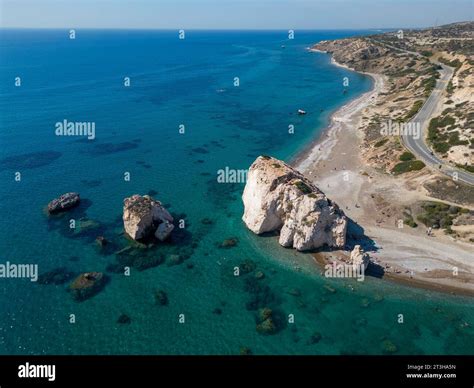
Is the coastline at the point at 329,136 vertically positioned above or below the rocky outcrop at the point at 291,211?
above

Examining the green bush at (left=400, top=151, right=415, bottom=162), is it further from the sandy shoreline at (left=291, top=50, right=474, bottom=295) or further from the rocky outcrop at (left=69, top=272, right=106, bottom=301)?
the rocky outcrop at (left=69, top=272, right=106, bottom=301)

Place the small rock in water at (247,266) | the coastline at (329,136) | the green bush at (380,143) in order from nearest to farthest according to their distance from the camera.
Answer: the small rock in water at (247,266), the coastline at (329,136), the green bush at (380,143)

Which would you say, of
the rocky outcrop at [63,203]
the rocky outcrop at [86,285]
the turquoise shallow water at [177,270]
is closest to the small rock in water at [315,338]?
the turquoise shallow water at [177,270]

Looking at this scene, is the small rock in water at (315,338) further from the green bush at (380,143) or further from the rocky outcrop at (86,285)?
the green bush at (380,143)

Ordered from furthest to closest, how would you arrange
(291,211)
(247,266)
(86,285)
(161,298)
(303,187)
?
(303,187) < (291,211) < (247,266) < (86,285) < (161,298)

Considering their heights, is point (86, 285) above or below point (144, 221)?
below

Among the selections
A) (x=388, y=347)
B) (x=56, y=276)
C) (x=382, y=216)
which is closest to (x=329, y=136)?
(x=382, y=216)

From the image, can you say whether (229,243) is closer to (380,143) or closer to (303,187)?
(303,187)
